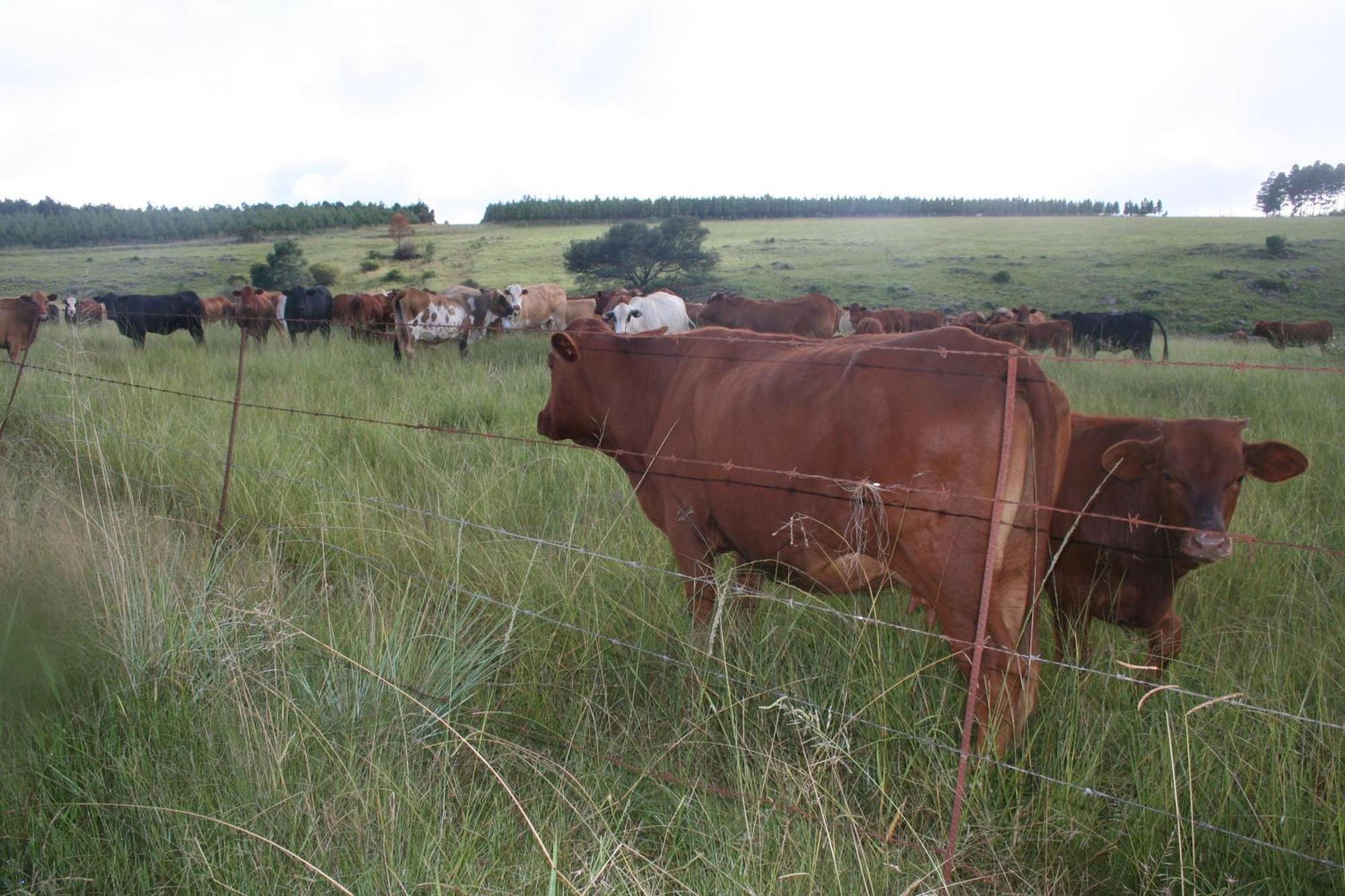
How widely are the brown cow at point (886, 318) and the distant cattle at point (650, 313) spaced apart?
480cm

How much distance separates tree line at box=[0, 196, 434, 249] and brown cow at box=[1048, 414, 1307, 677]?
67811 millimetres

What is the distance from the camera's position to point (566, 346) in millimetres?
4758

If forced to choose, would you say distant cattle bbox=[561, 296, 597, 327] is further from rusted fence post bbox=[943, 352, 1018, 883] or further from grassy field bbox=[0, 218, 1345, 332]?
rusted fence post bbox=[943, 352, 1018, 883]

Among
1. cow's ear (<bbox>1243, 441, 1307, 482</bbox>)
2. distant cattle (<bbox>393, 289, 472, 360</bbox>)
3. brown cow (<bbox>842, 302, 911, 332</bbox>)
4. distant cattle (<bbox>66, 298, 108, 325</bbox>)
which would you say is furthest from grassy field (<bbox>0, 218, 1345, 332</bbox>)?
cow's ear (<bbox>1243, 441, 1307, 482</bbox>)

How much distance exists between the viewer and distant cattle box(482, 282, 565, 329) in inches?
805

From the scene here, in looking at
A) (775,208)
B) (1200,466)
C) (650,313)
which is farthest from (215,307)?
(775,208)

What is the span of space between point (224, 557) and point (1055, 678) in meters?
3.99

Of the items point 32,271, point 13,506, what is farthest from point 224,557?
point 32,271

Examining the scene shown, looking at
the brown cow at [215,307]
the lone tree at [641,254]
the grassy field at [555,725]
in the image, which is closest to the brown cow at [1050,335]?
the grassy field at [555,725]

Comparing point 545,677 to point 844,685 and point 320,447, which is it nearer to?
point 844,685

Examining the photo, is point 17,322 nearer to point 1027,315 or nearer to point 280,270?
point 1027,315

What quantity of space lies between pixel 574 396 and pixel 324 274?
4371 cm

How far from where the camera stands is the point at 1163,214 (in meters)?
92.6

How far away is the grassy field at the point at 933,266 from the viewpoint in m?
37.2
